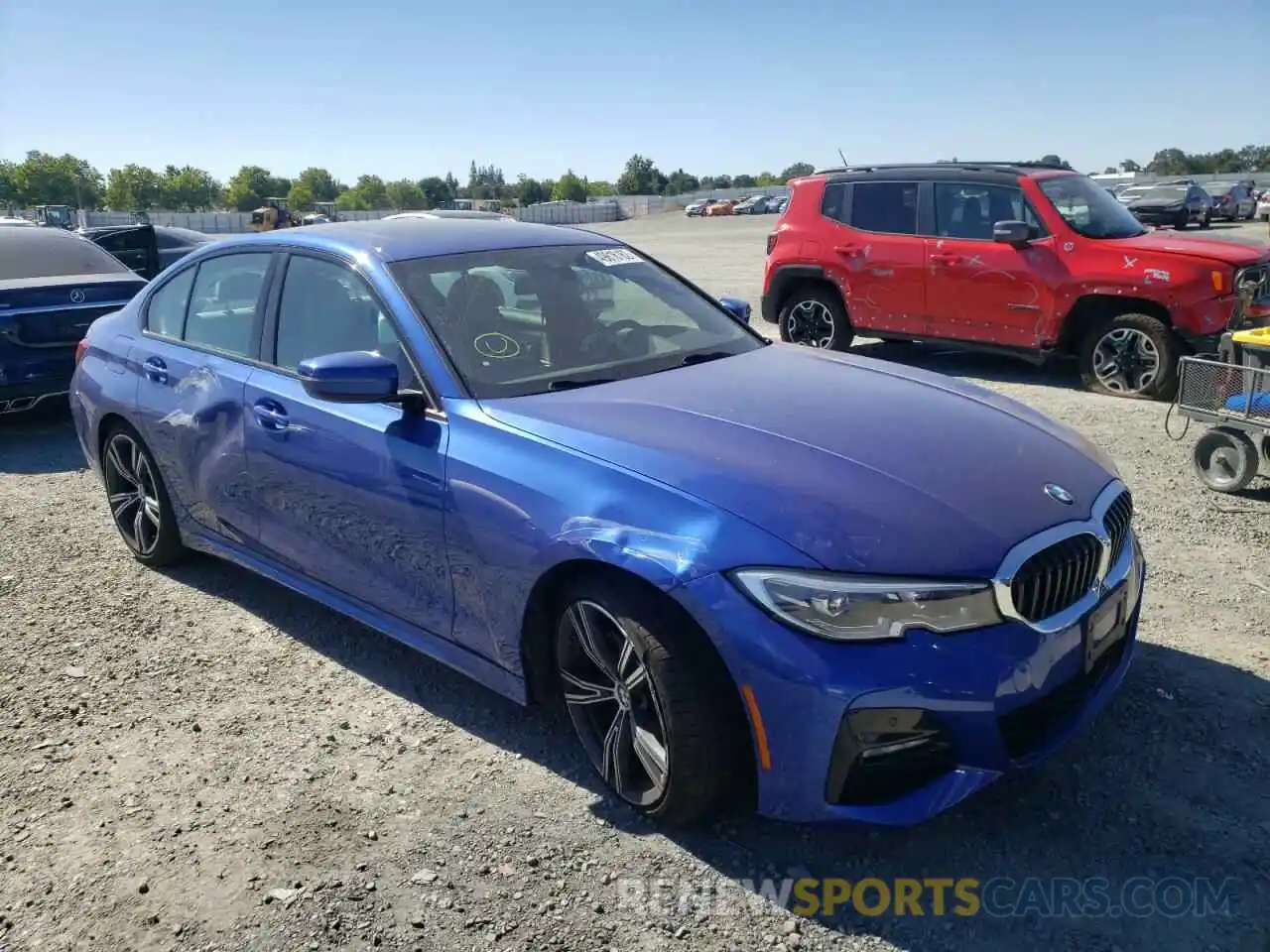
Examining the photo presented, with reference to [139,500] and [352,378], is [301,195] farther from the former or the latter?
[352,378]

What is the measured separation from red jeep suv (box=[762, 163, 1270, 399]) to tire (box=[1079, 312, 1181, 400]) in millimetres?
11

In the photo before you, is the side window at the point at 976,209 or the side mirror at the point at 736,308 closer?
the side mirror at the point at 736,308

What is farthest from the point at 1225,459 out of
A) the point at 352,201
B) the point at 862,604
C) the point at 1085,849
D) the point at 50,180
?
the point at 352,201

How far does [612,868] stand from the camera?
2820 millimetres

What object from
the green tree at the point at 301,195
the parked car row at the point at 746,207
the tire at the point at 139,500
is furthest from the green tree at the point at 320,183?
the tire at the point at 139,500

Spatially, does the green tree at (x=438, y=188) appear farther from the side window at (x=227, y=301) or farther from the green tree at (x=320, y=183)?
the side window at (x=227, y=301)

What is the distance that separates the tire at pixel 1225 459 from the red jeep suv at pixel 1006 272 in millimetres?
2367

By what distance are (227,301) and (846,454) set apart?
2.87 m

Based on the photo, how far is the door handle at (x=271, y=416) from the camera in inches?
152

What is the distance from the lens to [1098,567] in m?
2.90

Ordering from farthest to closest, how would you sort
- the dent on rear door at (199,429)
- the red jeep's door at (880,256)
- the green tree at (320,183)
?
the green tree at (320,183) → the red jeep's door at (880,256) → the dent on rear door at (199,429)

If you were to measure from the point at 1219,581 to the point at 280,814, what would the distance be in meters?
3.91

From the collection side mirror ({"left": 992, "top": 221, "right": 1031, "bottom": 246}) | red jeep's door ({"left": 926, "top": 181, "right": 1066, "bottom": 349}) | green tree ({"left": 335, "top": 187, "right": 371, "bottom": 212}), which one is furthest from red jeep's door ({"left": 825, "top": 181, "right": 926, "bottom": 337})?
green tree ({"left": 335, "top": 187, "right": 371, "bottom": 212})

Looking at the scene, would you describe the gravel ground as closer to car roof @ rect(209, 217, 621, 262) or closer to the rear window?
car roof @ rect(209, 217, 621, 262)
